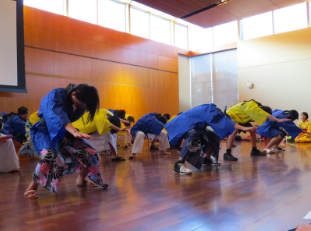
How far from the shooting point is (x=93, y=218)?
1799 millimetres

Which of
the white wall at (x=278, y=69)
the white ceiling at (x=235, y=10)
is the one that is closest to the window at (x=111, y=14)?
the white ceiling at (x=235, y=10)

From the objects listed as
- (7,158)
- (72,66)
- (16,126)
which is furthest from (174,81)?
(7,158)

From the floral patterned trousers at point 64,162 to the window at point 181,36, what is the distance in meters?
10.1

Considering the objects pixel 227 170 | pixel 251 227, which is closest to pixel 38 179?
pixel 251 227

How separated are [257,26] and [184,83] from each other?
11.3 feet

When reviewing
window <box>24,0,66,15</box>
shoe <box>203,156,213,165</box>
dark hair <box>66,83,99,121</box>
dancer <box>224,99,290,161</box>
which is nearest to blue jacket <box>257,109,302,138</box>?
dancer <box>224,99,290,161</box>

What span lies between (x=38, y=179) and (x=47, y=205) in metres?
0.26

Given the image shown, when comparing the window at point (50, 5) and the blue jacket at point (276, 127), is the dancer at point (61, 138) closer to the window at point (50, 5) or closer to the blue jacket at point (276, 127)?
the blue jacket at point (276, 127)

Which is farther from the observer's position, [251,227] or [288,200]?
[288,200]

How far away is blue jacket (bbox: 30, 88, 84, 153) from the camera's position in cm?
219

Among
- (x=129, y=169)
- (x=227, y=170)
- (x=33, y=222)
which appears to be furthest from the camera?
(x=129, y=169)

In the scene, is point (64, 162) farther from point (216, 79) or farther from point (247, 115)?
point (216, 79)

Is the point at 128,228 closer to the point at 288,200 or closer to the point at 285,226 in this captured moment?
the point at 285,226

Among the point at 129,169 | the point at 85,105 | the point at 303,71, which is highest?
the point at 303,71
